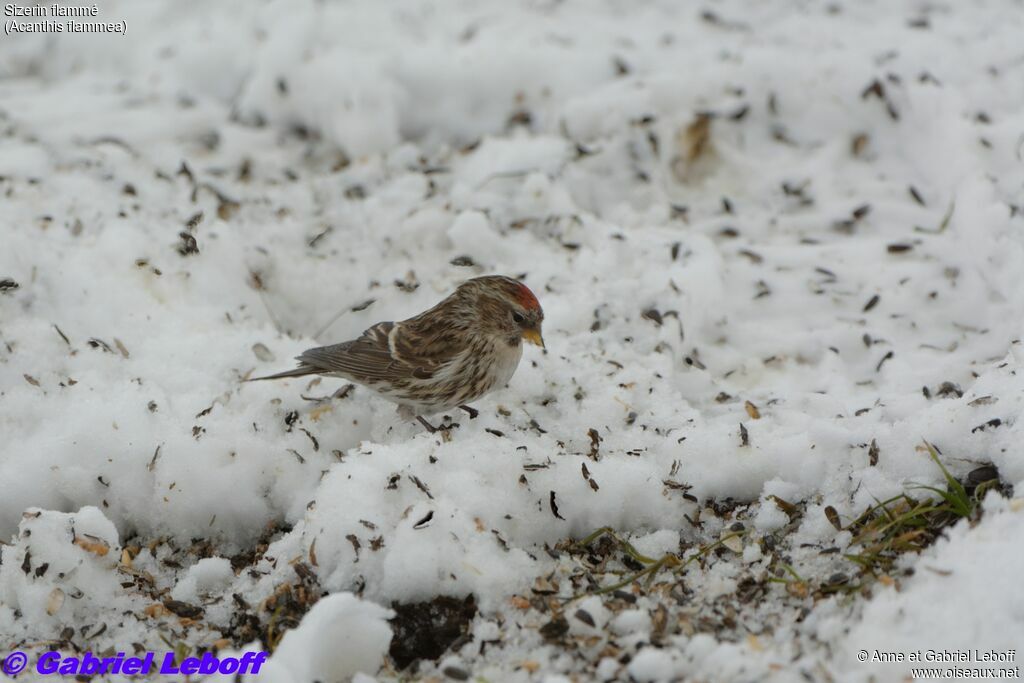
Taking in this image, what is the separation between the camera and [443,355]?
4.16 meters

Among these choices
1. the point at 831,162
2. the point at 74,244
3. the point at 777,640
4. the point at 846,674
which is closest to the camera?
the point at 846,674

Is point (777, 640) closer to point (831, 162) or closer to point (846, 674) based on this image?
point (846, 674)

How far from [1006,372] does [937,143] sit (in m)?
2.66

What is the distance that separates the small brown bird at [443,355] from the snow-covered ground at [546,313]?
0.19 m

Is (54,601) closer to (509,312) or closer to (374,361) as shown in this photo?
(374,361)

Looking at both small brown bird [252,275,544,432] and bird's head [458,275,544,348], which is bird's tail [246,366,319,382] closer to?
small brown bird [252,275,544,432]

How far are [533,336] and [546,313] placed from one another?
1.83 ft

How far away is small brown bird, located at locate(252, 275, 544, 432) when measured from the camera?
411 cm

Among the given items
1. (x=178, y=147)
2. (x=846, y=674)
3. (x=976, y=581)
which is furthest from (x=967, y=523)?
(x=178, y=147)

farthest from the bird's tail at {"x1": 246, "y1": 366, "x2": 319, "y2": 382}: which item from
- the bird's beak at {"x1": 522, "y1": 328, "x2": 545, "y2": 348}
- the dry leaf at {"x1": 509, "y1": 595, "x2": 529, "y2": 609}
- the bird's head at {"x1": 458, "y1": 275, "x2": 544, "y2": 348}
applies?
the dry leaf at {"x1": 509, "y1": 595, "x2": 529, "y2": 609}

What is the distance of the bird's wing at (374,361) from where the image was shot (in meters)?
4.10

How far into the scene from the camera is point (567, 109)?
632cm

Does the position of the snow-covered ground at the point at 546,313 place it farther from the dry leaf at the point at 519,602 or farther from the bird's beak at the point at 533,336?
the bird's beak at the point at 533,336

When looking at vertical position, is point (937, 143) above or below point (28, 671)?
above
